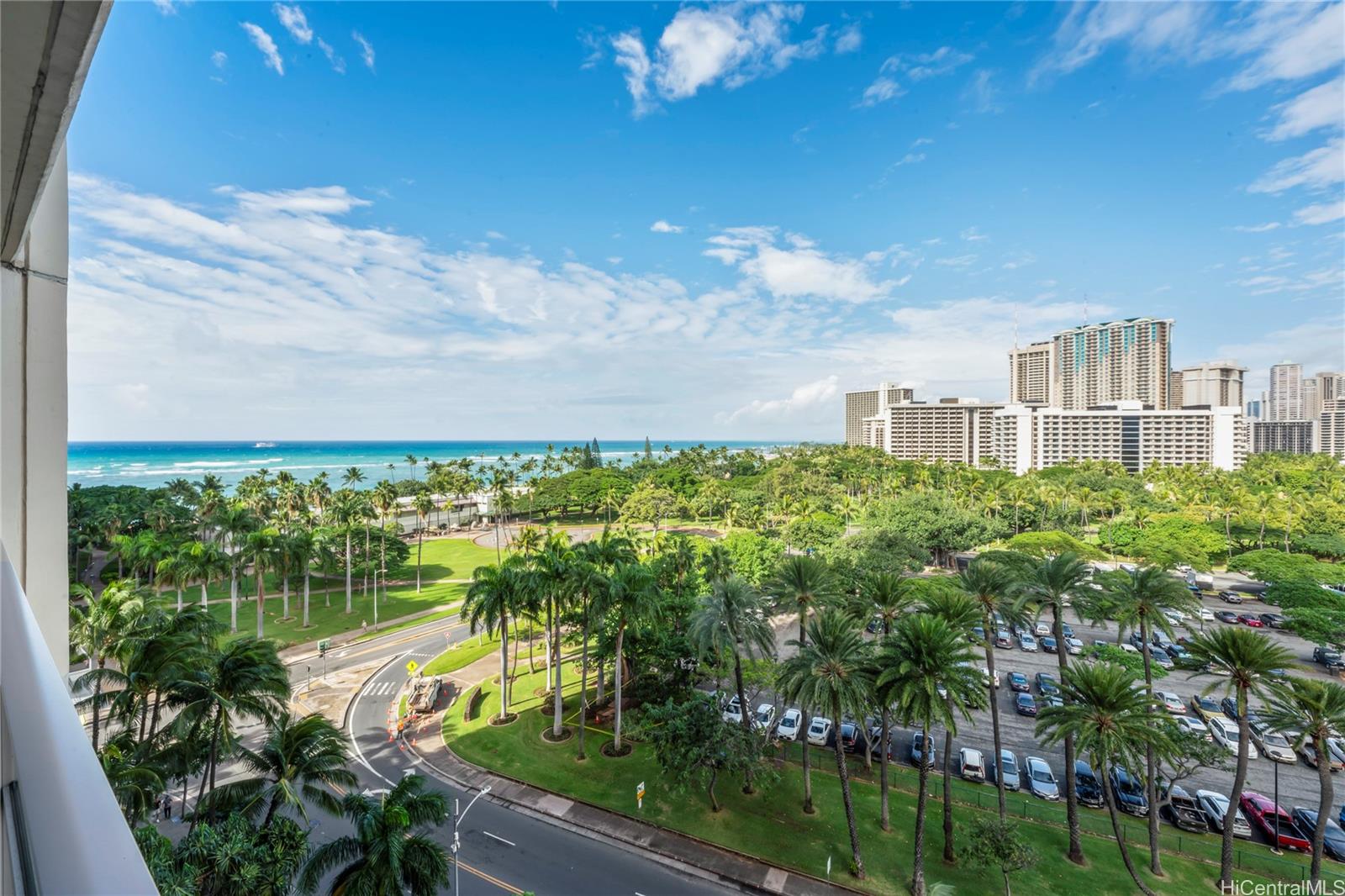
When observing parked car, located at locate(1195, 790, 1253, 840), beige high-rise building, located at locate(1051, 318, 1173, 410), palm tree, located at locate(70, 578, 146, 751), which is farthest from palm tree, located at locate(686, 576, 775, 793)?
beige high-rise building, located at locate(1051, 318, 1173, 410)

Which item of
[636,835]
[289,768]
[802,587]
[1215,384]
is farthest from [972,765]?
[1215,384]

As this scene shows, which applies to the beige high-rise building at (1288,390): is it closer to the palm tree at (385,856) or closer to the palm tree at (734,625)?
the palm tree at (734,625)

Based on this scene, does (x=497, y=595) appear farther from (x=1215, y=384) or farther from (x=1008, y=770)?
(x=1215, y=384)

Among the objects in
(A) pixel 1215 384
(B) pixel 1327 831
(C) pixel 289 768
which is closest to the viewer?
(C) pixel 289 768

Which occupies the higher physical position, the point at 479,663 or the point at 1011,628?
the point at 1011,628

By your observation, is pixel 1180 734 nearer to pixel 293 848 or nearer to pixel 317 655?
pixel 293 848

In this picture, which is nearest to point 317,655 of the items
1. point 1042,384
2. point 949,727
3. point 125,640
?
point 125,640

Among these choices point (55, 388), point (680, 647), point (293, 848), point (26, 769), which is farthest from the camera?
point (680, 647)
